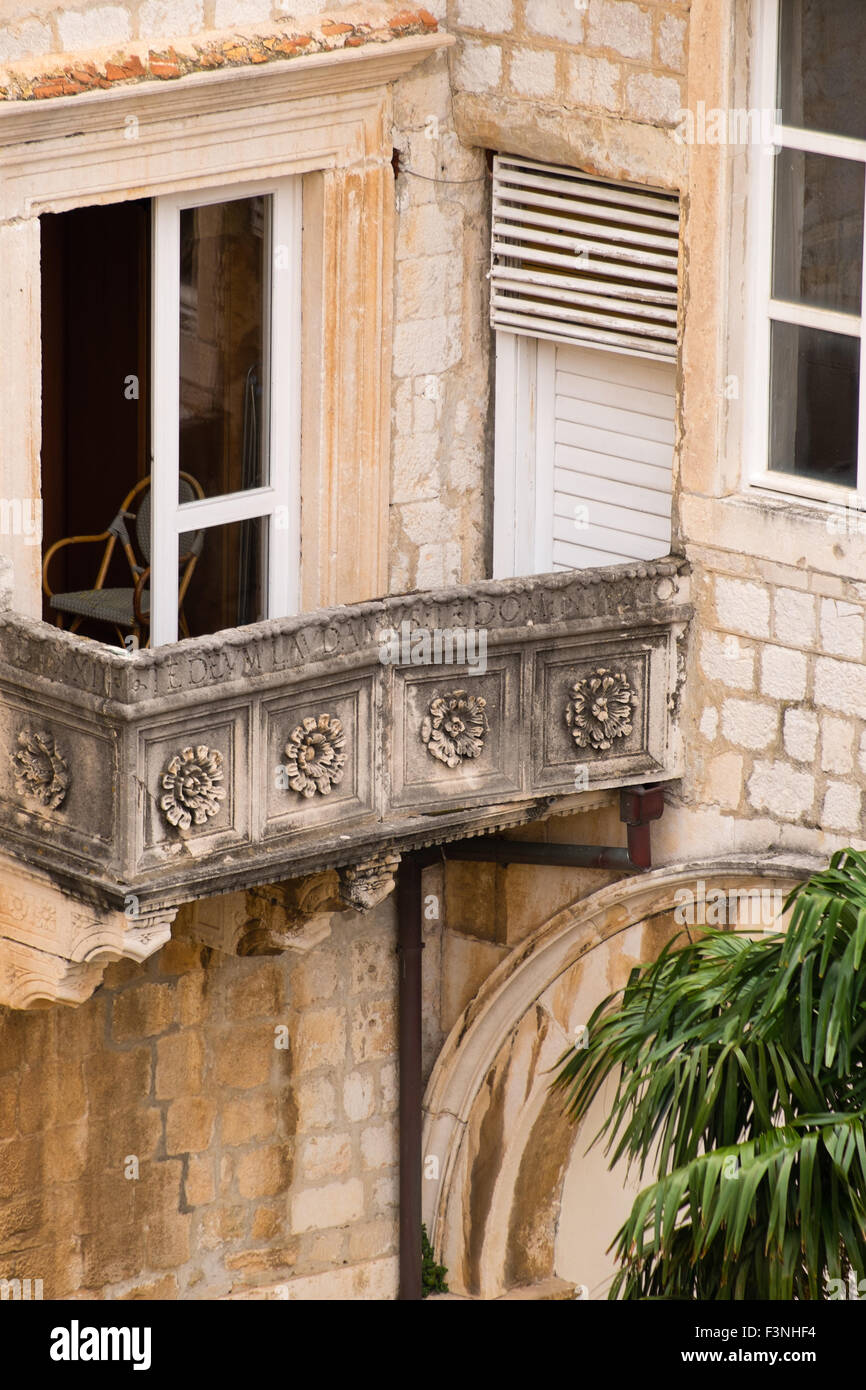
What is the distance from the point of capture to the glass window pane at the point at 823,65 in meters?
9.44

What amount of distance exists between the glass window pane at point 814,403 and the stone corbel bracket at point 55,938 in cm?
246

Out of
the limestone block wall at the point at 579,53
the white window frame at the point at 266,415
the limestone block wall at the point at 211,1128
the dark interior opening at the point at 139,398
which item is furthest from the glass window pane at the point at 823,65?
the limestone block wall at the point at 211,1128

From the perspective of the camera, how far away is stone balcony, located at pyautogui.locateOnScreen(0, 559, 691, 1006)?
9.12 meters

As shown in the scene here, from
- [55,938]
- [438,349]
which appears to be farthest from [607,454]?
[55,938]

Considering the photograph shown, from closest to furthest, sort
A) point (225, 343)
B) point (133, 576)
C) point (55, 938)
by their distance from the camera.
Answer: point (55, 938) → point (225, 343) → point (133, 576)

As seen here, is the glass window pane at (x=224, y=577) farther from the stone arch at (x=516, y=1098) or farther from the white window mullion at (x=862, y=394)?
the white window mullion at (x=862, y=394)

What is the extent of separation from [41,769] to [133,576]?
1.21m

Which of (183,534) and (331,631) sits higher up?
(183,534)

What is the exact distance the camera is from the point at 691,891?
10445 mm

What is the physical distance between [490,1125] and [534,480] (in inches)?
94.7

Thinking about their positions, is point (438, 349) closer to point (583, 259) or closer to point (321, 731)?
point (583, 259)

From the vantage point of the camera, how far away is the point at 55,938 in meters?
9.45

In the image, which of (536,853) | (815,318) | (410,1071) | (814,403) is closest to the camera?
(815,318)
